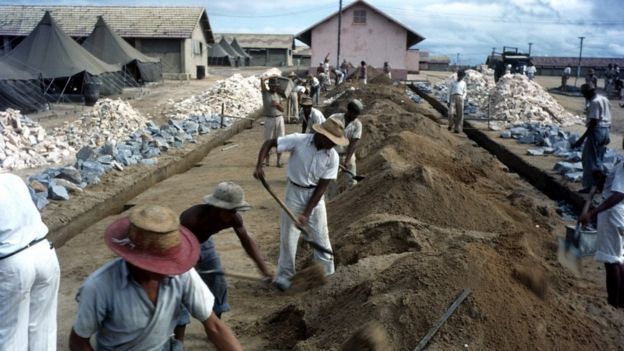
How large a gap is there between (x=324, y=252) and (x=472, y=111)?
1741cm

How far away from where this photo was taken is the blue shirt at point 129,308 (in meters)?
2.46

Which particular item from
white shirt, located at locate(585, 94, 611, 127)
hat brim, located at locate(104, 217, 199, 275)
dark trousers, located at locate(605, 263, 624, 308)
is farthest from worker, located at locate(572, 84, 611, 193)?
hat brim, located at locate(104, 217, 199, 275)

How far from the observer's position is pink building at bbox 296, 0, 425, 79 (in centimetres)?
3991

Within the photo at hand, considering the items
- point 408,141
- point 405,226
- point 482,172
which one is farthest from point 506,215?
point 408,141

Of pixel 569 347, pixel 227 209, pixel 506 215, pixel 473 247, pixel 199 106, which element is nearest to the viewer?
pixel 227 209

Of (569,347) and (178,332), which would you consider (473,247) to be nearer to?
(569,347)

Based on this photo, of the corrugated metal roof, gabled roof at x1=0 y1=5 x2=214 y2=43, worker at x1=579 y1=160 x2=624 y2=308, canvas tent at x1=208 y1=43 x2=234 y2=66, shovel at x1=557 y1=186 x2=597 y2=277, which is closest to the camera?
worker at x1=579 y1=160 x2=624 y2=308

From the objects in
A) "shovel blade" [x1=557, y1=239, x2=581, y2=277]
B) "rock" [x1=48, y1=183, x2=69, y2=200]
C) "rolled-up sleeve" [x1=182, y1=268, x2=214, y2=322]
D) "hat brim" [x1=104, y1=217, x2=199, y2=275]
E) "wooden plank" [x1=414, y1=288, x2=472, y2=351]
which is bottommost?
"rock" [x1=48, y1=183, x2=69, y2=200]

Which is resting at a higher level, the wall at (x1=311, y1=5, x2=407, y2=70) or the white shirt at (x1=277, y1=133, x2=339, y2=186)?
the wall at (x1=311, y1=5, x2=407, y2=70)

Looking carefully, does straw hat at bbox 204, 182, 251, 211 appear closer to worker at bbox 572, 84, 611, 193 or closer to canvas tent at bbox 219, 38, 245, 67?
worker at bbox 572, 84, 611, 193

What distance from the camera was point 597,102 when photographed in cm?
902

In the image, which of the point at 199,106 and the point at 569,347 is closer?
the point at 569,347

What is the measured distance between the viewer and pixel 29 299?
3211 millimetres

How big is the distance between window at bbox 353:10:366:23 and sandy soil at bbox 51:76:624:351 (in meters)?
30.6
